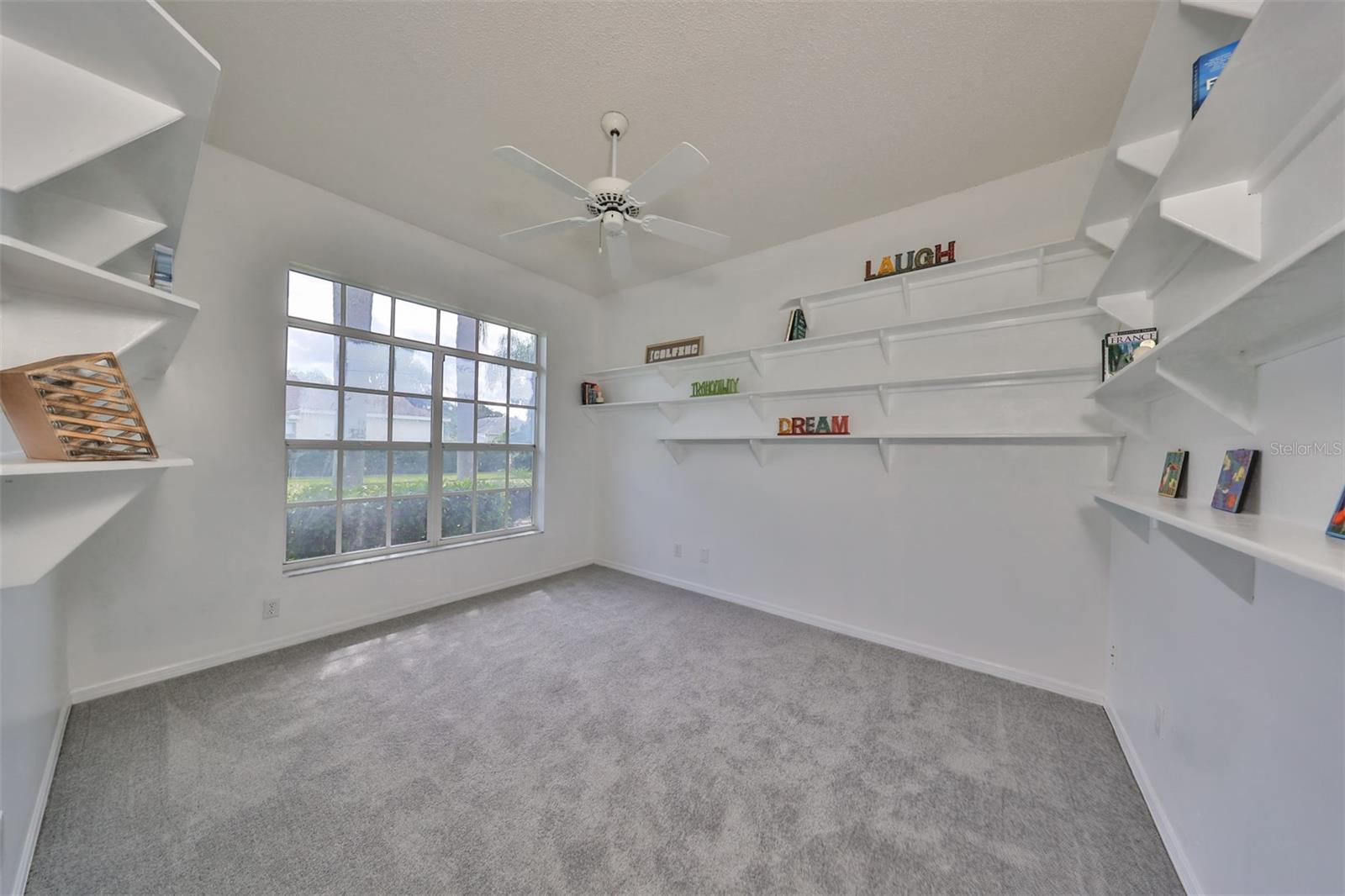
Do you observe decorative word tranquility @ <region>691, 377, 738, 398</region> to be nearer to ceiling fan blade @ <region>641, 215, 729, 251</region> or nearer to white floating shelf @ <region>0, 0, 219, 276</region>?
ceiling fan blade @ <region>641, 215, 729, 251</region>

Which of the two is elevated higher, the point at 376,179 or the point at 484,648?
the point at 376,179

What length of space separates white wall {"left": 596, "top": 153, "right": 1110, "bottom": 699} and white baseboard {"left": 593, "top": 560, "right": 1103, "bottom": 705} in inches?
0.5

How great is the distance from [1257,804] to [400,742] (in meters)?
2.63

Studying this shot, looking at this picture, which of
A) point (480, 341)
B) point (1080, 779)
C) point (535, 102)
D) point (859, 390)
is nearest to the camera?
point (1080, 779)

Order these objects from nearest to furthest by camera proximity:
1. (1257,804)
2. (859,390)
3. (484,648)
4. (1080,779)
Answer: (1257,804) < (1080,779) < (484,648) < (859,390)

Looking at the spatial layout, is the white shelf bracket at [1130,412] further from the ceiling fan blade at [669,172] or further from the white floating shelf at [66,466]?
the white floating shelf at [66,466]

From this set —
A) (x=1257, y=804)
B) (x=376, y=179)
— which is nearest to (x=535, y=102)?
(x=376, y=179)

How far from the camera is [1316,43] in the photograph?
2.63 ft

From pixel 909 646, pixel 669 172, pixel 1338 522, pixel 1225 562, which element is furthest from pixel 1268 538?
pixel 909 646

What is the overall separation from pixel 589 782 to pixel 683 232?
2.42 metres

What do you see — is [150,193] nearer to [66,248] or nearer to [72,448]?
[66,248]

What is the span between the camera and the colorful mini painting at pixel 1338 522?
0.78 metres

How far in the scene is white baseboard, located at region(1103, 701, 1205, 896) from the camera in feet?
4.20

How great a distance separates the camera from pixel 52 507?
0.94 metres
